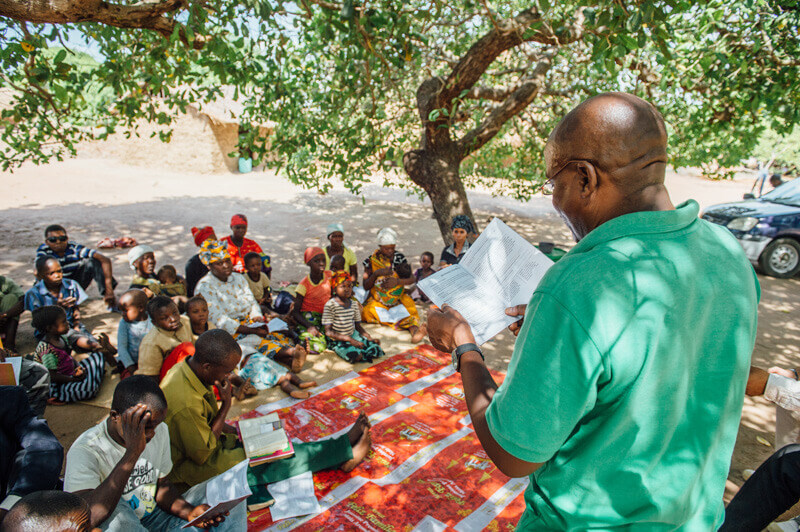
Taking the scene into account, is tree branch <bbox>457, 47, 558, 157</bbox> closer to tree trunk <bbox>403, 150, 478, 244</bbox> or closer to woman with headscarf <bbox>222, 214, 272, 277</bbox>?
tree trunk <bbox>403, 150, 478, 244</bbox>

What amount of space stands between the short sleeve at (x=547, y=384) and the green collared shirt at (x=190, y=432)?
A: 237 centimetres

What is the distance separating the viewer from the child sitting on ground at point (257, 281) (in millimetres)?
5742

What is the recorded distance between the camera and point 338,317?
5121 millimetres

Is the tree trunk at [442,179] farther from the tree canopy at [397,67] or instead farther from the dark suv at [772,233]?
the dark suv at [772,233]

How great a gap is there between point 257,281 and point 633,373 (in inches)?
213

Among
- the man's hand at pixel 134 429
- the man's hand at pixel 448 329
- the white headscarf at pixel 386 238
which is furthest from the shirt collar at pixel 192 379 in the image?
the white headscarf at pixel 386 238

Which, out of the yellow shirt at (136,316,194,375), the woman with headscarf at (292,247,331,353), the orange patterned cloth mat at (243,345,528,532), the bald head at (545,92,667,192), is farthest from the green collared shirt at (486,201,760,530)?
the woman with headscarf at (292,247,331,353)

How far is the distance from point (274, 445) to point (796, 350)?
5.92m

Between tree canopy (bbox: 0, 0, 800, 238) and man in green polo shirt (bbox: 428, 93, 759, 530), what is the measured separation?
2.26 m

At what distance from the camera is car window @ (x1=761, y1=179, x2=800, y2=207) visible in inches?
352

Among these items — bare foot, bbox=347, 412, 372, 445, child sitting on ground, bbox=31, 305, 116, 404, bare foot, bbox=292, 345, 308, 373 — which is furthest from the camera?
bare foot, bbox=292, 345, 308, 373

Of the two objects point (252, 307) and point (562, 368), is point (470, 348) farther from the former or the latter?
point (252, 307)

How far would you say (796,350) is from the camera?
5.61 meters

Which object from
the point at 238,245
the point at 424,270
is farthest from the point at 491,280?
the point at 238,245
